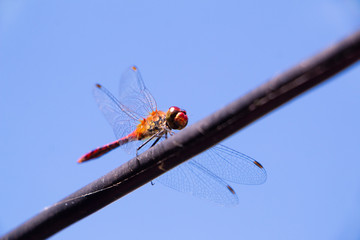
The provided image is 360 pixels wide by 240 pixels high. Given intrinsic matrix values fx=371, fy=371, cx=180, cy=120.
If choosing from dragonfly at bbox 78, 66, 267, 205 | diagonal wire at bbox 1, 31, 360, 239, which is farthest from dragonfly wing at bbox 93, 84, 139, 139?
diagonal wire at bbox 1, 31, 360, 239

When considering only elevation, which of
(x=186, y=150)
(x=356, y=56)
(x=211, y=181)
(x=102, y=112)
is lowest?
(x=356, y=56)

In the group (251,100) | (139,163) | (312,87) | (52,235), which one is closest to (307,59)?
(312,87)

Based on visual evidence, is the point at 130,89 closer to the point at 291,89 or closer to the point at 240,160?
the point at 240,160

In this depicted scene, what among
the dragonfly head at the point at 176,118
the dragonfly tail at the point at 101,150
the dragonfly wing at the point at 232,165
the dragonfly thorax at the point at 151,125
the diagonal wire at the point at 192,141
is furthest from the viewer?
the dragonfly tail at the point at 101,150

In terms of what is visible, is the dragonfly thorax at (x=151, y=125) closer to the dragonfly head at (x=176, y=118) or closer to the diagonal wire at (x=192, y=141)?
the dragonfly head at (x=176, y=118)

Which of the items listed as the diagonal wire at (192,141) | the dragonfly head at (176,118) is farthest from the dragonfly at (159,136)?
the diagonal wire at (192,141)

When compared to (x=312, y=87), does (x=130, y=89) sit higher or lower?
higher

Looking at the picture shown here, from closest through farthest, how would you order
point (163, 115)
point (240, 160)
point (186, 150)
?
point (186, 150)
point (240, 160)
point (163, 115)
